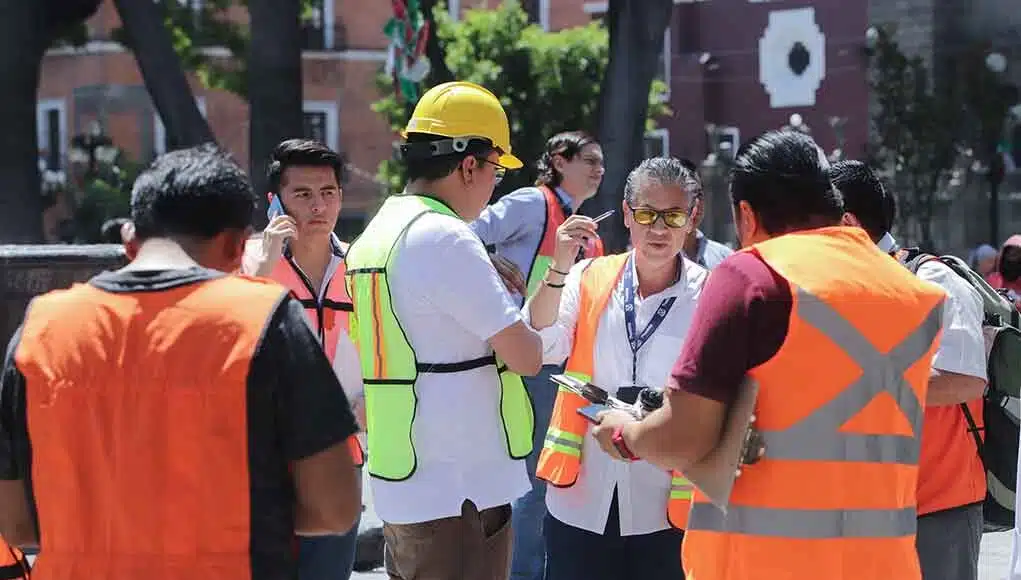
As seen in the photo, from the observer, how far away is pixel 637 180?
16.2ft

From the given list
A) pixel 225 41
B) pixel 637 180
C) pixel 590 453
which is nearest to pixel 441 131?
pixel 637 180

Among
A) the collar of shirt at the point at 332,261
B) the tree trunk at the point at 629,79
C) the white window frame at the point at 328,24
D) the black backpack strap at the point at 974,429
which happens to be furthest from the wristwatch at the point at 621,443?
the white window frame at the point at 328,24

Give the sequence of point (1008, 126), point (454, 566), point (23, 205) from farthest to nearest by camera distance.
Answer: point (1008, 126) < point (23, 205) < point (454, 566)

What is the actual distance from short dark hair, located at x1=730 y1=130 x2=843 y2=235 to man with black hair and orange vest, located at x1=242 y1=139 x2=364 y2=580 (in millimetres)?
1666

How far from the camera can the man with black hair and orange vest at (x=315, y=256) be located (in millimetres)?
4766

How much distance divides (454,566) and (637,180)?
4.57ft

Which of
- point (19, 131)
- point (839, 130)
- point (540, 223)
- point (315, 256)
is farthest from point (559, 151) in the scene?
point (839, 130)

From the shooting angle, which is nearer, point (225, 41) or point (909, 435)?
point (909, 435)

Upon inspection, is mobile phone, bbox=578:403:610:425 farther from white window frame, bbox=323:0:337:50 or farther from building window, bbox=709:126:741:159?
white window frame, bbox=323:0:337:50

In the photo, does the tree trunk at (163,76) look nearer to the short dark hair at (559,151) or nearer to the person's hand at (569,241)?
the short dark hair at (559,151)

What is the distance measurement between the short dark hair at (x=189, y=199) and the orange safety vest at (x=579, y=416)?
1.72 m

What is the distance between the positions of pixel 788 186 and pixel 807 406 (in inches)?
20.5

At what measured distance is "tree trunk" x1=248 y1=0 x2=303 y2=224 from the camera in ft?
46.4

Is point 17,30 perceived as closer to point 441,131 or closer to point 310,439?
point 441,131
